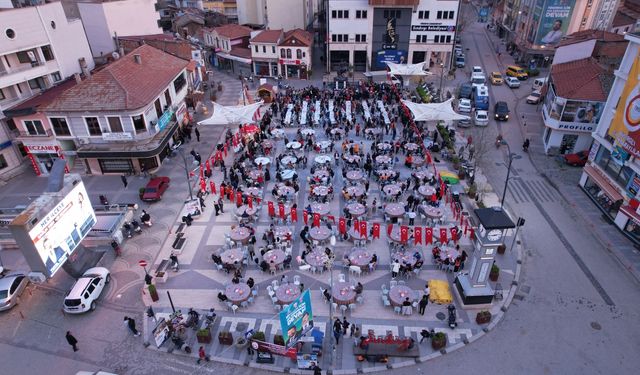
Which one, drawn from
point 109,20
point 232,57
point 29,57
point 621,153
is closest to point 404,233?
point 621,153

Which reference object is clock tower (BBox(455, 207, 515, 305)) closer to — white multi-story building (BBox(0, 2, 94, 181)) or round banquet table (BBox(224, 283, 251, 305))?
round banquet table (BBox(224, 283, 251, 305))

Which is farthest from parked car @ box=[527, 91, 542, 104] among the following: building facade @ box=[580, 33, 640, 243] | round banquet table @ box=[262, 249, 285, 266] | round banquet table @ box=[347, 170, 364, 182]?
round banquet table @ box=[262, 249, 285, 266]

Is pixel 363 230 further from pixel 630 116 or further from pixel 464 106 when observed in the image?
pixel 464 106

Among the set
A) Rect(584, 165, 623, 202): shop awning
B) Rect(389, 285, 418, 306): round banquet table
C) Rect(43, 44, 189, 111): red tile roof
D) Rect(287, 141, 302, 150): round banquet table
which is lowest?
Rect(389, 285, 418, 306): round banquet table

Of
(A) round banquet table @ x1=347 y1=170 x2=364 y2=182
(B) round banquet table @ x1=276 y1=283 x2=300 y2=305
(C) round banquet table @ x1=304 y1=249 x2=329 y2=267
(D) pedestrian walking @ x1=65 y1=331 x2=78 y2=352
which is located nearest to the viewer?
(D) pedestrian walking @ x1=65 y1=331 x2=78 y2=352

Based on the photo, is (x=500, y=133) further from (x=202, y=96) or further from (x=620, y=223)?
(x=202, y=96)

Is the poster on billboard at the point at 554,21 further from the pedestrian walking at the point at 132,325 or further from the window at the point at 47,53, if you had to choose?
the pedestrian walking at the point at 132,325
